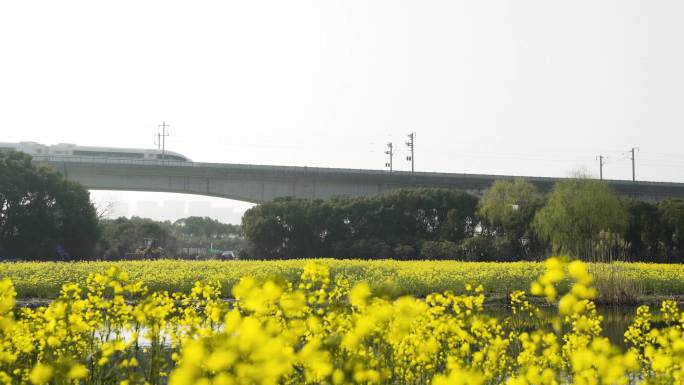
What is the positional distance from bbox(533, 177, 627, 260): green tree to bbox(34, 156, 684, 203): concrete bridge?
64.8 ft

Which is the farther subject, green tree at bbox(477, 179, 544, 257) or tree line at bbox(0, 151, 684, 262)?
green tree at bbox(477, 179, 544, 257)

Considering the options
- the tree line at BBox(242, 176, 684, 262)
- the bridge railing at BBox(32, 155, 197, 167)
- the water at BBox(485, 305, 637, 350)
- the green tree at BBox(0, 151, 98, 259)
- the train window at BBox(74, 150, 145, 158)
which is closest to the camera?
the water at BBox(485, 305, 637, 350)

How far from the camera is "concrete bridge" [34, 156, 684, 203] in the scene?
47.7 metres

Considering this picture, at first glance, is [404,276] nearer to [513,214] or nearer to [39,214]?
[513,214]

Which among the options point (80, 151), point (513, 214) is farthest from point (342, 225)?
point (80, 151)

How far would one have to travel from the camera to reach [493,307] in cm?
1648

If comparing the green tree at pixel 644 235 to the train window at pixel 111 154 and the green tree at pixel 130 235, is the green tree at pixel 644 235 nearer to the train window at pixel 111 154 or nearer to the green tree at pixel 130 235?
the green tree at pixel 130 235

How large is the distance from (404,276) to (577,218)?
16824 millimetres

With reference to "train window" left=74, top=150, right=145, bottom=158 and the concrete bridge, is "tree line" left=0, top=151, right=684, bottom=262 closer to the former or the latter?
the concrete bridge

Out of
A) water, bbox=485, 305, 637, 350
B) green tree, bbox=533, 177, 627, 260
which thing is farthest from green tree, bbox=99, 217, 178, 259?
water, bbox=485, 305, 637, 350

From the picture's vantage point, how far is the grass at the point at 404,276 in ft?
56.3

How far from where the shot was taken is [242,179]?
1993 inches

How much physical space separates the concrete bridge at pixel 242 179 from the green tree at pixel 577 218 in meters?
19.7

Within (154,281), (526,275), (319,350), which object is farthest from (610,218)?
(319,350)
